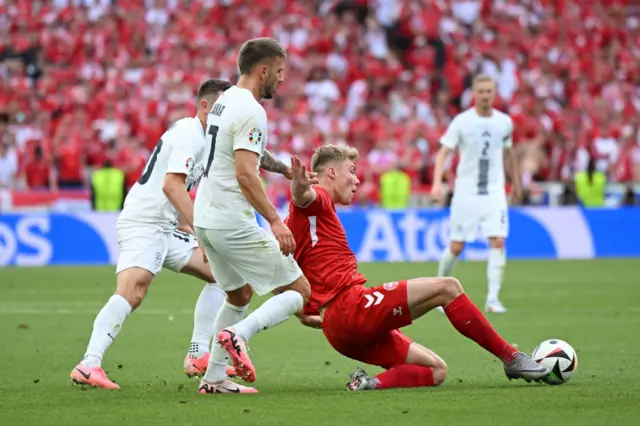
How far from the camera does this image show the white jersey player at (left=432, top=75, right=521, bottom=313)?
13969mm

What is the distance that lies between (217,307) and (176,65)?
1743 centimetres

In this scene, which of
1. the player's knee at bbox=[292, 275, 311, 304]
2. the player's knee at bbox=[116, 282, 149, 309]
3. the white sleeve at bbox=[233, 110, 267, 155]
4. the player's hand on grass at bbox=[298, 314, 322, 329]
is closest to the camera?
the white sleeve at bbox=[233, 110, 267, 155]

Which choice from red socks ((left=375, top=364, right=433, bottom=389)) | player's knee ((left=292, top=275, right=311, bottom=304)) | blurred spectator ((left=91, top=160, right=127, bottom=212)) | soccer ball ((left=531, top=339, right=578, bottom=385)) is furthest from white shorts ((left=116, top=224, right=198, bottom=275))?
blurred spectator ((left=91, top=160, right=127, bottom=212))

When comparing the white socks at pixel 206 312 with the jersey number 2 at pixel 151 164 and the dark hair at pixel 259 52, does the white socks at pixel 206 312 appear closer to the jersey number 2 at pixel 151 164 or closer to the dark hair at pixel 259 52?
the jersey number 2 at pixel 151 164

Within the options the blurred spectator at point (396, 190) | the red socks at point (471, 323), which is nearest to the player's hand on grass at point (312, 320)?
the red socks at point (471, 323)

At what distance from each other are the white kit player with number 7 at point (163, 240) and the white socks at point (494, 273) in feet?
16.9

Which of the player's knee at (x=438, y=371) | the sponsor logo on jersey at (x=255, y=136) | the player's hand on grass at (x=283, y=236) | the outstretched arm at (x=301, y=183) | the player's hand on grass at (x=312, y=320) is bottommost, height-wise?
the player's knee at (x=438, y=371)

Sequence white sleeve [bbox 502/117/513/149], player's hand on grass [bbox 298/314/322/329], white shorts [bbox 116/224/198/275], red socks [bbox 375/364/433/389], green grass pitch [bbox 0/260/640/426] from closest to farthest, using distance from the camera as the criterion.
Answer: green grass pitch [bbox 0/260/640/426]
player's hand on grass [bbox 298/314/322/329]
red socks [bbox 375/364/433/389]
white shorts [bbox 116/224/198/275]
white sleeve [bbox 502/117/513/149]

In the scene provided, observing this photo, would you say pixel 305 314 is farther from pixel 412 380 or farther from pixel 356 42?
pixel 356 42

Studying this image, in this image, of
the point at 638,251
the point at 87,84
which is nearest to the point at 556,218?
the point at 638,251

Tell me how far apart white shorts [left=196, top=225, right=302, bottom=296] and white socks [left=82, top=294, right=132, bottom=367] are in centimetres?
112

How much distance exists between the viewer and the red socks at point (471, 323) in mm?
7605

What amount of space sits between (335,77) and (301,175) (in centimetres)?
2007

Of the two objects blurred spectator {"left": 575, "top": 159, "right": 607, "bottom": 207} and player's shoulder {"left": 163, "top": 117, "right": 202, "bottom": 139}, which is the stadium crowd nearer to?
blurred spectator {"left": 575, "top": 159, "right": 607, "bottom": 207}
